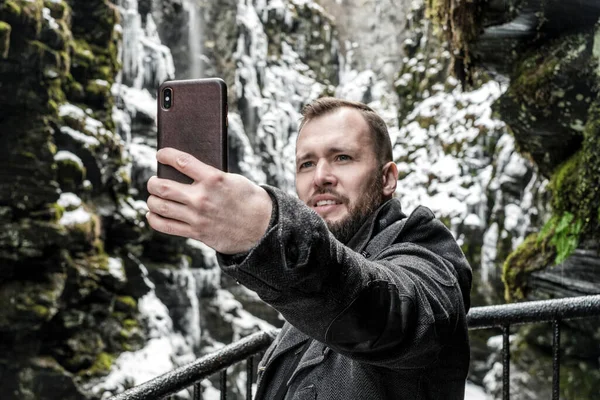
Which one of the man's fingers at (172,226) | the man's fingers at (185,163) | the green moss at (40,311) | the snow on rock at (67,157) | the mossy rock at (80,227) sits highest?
the man's fingers at (185,163)

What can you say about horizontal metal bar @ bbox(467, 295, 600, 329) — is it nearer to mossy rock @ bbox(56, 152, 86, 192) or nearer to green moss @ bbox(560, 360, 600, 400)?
green moss @ bbox(560, 360, 600, 400)

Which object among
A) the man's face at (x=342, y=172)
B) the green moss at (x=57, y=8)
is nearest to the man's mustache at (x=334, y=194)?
the man's face at (x=342, y=172)

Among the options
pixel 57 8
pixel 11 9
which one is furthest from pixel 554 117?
pixel 57 8

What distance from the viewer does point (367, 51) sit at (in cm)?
2100

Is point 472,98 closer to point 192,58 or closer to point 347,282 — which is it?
point 192,58

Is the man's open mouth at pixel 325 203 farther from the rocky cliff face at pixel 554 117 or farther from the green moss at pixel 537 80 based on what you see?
the green moss at pixel 537 80

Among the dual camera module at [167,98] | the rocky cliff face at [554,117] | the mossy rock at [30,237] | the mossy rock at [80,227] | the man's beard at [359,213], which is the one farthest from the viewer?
the mossy rock at [80,227]

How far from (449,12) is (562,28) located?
1.02 meters

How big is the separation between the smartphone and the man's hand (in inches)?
1.5

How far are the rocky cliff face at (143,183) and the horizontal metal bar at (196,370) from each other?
3523 millimetres

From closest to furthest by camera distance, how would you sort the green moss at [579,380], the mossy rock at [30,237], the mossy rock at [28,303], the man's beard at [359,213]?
the man's beard at [359,213], the green moss at [579,380], the mossy rock at [28,303], the mossy rock at [30,237]

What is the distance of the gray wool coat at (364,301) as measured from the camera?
0.71m

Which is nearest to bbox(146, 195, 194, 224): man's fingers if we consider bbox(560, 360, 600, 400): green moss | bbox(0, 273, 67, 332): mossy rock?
bbox(560, 360, 600, 400): green moss

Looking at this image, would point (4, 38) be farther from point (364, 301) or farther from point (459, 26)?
point (364, 301)
